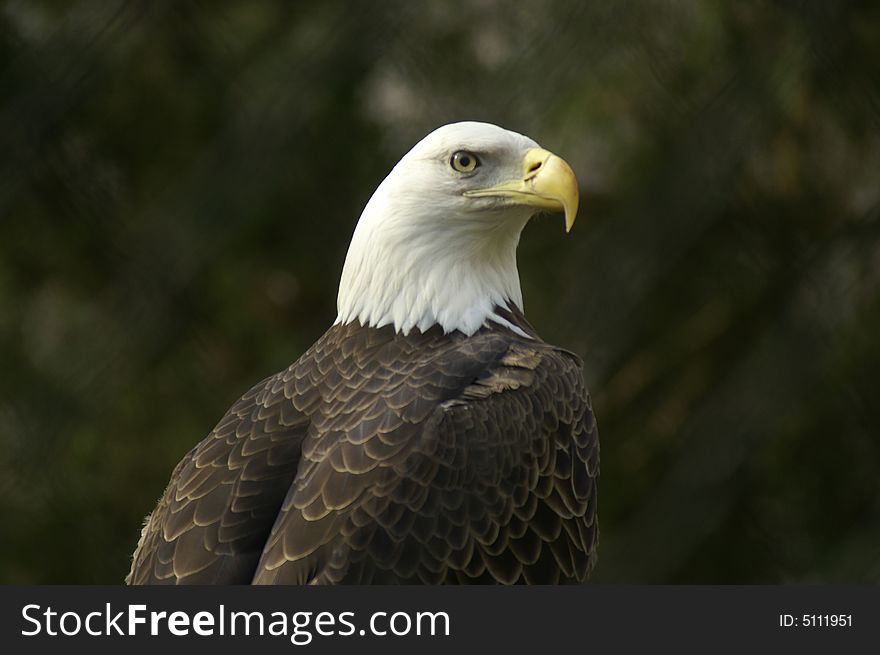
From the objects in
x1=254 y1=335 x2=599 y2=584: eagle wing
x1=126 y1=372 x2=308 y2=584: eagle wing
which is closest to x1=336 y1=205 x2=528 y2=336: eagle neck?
x1=254 y1=335 x2=599 y2=584: eagle wing

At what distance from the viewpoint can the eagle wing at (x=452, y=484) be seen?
6.73ft

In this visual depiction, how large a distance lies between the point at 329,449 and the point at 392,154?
1190mm

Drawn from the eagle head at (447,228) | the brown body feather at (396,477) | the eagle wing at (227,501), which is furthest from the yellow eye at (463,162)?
the eagle wing at (227,501)

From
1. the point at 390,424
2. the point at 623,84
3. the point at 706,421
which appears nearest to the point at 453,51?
the point at 623,84

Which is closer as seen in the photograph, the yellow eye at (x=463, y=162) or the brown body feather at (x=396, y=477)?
the brown body feather at (x=396, y=477)

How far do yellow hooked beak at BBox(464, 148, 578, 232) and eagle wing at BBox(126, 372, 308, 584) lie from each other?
47 cm

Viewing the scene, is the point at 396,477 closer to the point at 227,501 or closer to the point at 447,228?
the point at 227,501

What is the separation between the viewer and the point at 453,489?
2.11m

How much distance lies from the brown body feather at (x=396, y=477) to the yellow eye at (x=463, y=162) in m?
0.27

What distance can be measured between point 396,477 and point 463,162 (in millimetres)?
589

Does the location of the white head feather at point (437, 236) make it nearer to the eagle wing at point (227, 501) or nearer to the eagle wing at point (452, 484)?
the eagle wing at point (452, 484)

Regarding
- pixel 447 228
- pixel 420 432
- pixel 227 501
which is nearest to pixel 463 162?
pixel 447 228

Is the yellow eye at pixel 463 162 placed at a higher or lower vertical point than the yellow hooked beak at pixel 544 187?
higher

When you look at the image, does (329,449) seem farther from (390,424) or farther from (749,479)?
(749,479)
